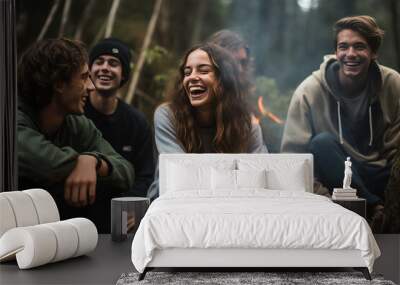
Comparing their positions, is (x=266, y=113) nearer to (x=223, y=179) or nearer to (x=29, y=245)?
(x=223, y=179)

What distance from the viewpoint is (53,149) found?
25.3 ft

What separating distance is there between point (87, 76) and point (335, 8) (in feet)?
10.3

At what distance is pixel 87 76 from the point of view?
7.82 meters

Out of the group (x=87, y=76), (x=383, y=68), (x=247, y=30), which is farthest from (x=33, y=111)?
(x=383, y=68)

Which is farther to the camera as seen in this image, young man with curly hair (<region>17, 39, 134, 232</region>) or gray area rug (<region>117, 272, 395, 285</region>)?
young man with curly hair (<region>17, 39, 134, 232</region>)

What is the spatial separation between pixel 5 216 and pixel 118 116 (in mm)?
2521

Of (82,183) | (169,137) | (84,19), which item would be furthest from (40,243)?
(84,19)

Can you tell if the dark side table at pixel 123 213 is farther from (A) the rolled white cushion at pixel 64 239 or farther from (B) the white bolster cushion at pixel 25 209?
(A) the rolled white cushion at pixel 64 239

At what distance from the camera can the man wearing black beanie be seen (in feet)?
25.7

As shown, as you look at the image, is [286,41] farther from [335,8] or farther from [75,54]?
[75,54]

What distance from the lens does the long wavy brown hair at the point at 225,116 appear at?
777cm

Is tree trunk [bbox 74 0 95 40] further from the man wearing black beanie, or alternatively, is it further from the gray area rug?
the gray area rug

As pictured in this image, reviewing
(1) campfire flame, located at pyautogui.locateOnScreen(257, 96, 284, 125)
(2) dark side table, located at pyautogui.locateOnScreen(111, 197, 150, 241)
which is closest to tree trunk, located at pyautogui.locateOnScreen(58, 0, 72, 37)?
(2) dark side table, located at pyautogui.locateOnScreen(111, 197, 150, 241)

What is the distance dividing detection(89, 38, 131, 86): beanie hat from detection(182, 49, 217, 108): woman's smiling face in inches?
28.3
